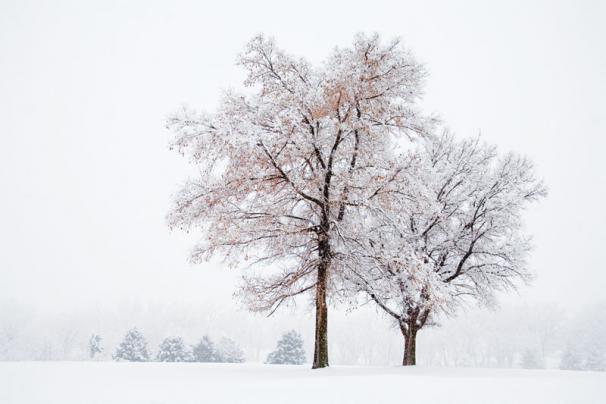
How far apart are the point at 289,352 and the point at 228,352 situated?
8969 mm

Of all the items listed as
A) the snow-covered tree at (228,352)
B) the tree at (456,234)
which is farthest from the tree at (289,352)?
the tree at (456,234)

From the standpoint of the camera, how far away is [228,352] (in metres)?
44.4

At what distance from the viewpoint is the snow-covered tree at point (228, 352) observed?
43.4 meters

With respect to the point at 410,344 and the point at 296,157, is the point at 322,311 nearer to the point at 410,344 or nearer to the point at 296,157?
the point at 296,157

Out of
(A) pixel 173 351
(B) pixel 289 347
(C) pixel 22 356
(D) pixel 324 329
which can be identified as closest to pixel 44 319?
(C) pixel 22 356

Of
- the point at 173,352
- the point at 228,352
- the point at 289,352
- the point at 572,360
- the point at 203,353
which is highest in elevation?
the point at 289,352

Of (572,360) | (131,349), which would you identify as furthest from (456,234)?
(572,360)

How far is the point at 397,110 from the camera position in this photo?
12.7m

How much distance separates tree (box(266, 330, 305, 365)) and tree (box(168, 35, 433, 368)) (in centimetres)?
2603

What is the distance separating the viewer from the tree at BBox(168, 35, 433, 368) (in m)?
11.5

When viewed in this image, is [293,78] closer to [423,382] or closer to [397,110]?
[397,110]

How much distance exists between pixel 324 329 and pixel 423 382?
16.2 feet

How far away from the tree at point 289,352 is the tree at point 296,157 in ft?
85.4

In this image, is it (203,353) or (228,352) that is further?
(228,352)
